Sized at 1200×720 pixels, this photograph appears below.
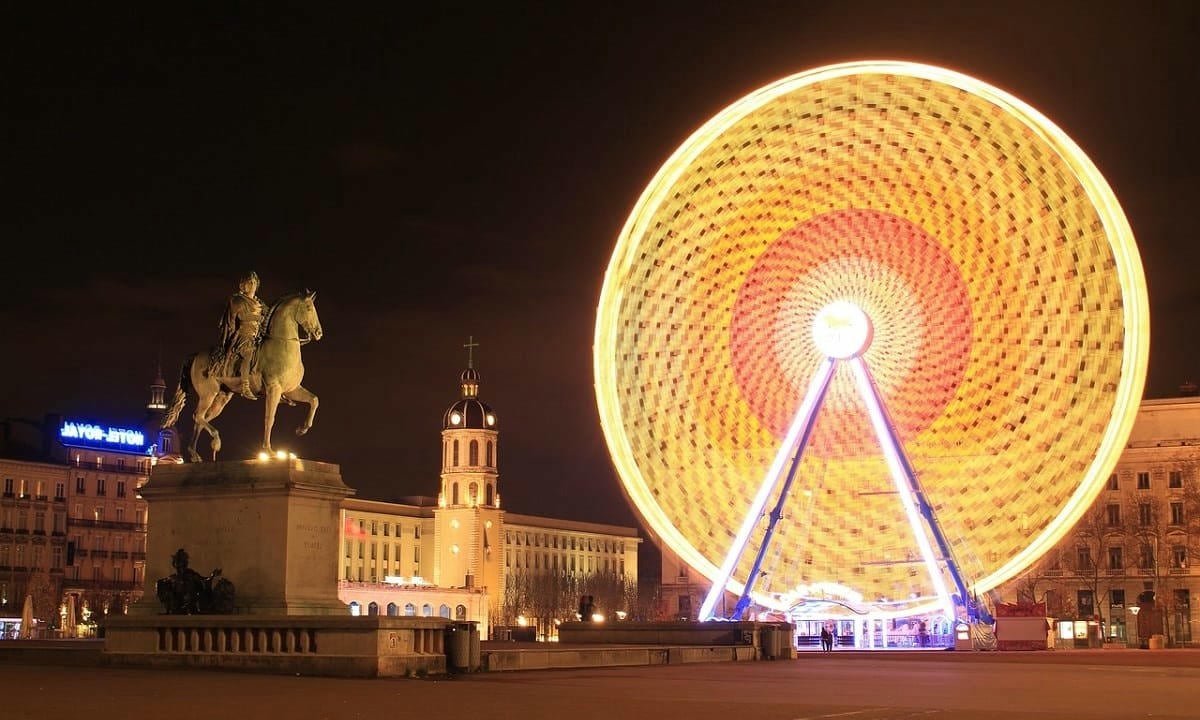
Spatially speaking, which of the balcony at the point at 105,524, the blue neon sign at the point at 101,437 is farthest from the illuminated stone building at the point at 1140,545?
the blue neon sign at the point at 101,437

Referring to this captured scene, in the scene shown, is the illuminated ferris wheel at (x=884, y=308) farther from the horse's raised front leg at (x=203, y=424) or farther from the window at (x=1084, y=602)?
the window at (x=1084, y=602)

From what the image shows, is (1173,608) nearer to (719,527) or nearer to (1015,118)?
(719,527)

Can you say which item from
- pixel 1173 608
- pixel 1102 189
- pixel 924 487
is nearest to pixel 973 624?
pixel 924 487

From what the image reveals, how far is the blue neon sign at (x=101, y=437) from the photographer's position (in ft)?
441

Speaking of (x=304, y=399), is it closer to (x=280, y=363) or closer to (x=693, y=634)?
(x=280, y=363)

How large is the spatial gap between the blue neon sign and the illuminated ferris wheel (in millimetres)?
89905

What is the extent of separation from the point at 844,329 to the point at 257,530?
2520 centimetres

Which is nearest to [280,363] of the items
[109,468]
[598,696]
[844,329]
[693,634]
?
[598,696]

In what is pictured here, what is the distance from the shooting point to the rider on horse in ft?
114

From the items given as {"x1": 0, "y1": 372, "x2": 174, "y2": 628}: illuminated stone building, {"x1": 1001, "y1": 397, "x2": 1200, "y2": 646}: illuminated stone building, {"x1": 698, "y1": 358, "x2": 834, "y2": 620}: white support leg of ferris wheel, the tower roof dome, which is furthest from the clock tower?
{"x1": 698, "y1": 358, "x2": 834, "y2": 620}: white support leg of ferris wheel

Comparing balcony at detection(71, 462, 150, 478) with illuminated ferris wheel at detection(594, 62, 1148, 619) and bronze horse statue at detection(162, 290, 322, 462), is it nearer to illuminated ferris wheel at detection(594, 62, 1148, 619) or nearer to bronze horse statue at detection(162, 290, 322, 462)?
illuminated ferris wheel at detection(594, 62, 1148, 619)

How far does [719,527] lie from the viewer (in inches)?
2291

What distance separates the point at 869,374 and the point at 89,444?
9618 centimetres

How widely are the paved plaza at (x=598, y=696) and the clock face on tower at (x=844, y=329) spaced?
65.4 feet
